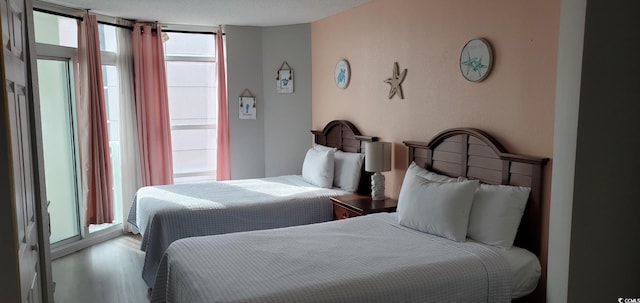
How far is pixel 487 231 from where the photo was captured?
268cm

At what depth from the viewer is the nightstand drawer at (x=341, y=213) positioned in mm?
3717

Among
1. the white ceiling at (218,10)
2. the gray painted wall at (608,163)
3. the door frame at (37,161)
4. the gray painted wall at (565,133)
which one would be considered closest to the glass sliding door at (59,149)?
the white ceiling at (218,10)

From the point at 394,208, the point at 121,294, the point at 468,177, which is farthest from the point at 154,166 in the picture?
the point at 468,177

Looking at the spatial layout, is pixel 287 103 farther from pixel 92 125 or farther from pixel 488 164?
pixel 488 164

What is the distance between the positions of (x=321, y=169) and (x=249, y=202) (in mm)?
930

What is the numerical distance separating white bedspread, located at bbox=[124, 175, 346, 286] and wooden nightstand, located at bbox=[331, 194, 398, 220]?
13 cm

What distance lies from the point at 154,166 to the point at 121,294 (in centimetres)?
198

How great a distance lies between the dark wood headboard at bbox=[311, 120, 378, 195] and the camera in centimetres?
435

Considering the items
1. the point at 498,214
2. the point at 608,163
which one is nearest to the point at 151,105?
the point at 498,214

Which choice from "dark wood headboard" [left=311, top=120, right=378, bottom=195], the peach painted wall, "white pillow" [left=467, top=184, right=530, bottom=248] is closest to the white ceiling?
the peach painted wall

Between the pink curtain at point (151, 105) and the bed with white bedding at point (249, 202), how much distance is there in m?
0.93

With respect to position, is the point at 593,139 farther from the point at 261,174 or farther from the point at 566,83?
the point at 261,174

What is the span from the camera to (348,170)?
4.33m

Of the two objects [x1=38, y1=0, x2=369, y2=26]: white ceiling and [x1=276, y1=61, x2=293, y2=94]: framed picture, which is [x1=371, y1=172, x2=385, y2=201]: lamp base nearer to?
[x1=38, y1=0, x2=369, y2=26]: white ceiling
